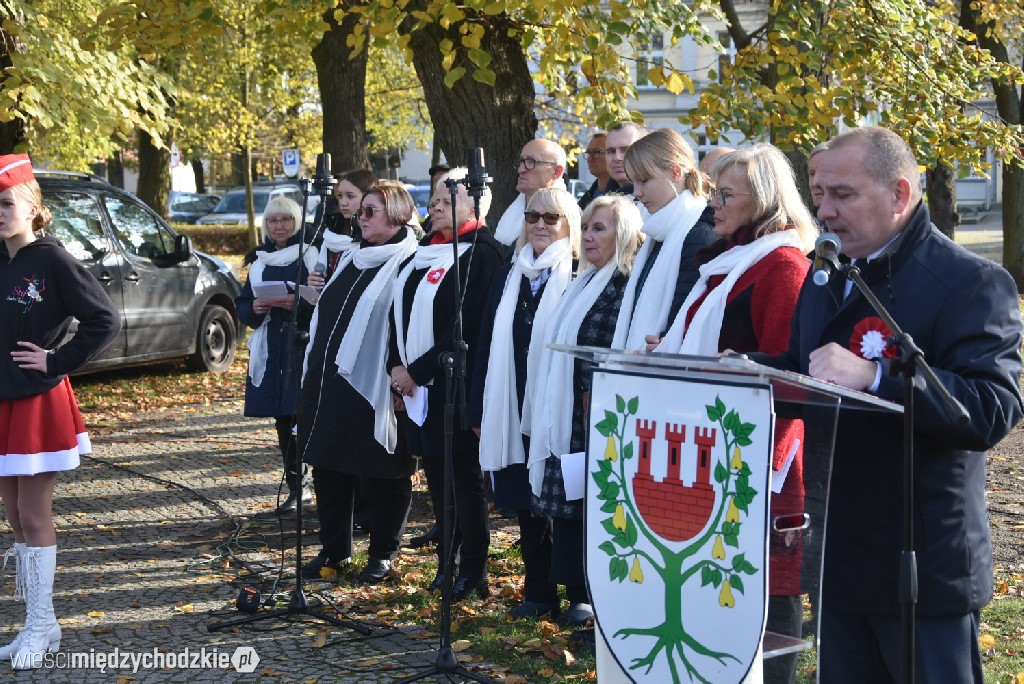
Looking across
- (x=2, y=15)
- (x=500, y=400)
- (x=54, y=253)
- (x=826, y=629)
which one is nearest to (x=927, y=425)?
(x=826, y=629)

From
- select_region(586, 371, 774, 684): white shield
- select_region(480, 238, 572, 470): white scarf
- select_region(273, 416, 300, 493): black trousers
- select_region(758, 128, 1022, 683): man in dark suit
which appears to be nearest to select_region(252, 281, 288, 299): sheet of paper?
select_region(273, 416, 300, 493): black trousers

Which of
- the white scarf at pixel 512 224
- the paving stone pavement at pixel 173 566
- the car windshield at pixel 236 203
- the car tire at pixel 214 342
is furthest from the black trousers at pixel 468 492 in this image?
the car windshield at pixel 236 203

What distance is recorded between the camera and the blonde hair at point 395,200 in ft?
23.3

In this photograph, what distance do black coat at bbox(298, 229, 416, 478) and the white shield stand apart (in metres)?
3.66

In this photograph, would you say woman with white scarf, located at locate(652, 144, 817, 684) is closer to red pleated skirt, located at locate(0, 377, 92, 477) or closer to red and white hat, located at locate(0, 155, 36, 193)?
red pleated skirt, located at locate(0, 377, 92, 477)

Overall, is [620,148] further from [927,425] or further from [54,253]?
[927,425]

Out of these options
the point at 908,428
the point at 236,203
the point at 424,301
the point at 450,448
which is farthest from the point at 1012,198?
the point at 236,203

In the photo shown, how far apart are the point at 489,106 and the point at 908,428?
654cm

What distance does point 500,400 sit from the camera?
6.27 meters

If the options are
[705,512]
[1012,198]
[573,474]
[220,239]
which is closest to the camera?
[705,512]

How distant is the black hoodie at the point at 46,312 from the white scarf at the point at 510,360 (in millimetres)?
1764

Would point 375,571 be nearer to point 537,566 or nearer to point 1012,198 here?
point 537,566

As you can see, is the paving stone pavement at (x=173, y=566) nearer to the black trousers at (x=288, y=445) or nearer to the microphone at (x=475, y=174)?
the black trousers at (x=288, y=445)

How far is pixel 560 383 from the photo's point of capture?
580 cm
